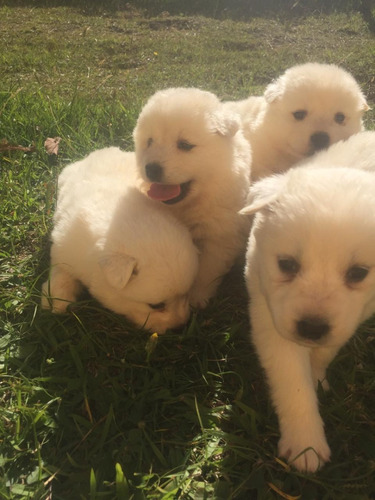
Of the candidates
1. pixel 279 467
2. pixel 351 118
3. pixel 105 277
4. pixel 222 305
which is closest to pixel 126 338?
pixel 105 277

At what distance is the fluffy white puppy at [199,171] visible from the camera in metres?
3.26

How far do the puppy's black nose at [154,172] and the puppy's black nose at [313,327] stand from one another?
1.64m

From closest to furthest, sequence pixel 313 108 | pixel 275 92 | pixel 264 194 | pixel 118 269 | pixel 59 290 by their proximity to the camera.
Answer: pixel 264 194 → pixel 118 269 → pixel 59 290 → pixel 313 108 → pixel 275 92

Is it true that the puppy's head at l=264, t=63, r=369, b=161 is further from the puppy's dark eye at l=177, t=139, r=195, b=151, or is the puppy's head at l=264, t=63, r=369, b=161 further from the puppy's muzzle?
the puppy's muzzle

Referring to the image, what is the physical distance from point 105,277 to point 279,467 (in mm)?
1366

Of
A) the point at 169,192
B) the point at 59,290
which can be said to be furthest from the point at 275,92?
the point at 59,290

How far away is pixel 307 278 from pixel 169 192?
5.02 feet

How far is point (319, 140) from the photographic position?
3.91 metres

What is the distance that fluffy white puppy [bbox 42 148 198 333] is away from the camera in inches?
104

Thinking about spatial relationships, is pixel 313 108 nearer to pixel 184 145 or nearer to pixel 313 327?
pixel 184 145

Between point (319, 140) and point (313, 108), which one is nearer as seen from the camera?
point (319, 140)

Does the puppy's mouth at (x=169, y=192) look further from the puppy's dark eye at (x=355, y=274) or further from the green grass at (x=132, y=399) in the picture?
the puppy's dark eye at (x=355, y=274)

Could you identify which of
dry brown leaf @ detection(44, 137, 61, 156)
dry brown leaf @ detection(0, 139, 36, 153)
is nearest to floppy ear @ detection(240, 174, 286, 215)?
dry brown leaf @ detection(44, 137, 61, 156)

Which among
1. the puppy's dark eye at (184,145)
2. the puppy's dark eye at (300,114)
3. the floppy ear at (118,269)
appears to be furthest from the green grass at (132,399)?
the puppy's dark eye at (300,114)
